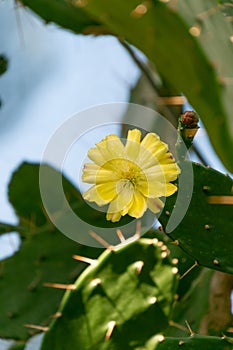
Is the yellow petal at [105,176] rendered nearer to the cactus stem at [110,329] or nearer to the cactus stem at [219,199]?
the cactus stem at [219,199]

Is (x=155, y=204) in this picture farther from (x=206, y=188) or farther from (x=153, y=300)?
(x=153, y=300)

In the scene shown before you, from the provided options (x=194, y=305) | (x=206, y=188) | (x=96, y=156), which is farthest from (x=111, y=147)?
(x=194, y=305)

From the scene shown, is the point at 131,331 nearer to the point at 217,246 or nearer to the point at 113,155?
the point at 217,246

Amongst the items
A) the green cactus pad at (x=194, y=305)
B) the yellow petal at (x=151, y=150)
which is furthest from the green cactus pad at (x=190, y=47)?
the green cactus pad at (x=194, y=305)

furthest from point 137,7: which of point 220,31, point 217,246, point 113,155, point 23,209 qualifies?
point 23,209

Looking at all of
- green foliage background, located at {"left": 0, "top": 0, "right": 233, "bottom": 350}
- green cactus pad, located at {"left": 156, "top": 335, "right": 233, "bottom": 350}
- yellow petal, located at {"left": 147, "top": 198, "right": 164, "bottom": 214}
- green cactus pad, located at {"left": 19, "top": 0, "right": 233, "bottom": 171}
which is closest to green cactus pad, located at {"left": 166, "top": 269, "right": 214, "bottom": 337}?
green foliage background, located at {"left": 0, "top": 0, "right": 233, "bottom": 350}

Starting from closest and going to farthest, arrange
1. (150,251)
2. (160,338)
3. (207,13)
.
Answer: (207,13) → (160,338) → (150,251)
